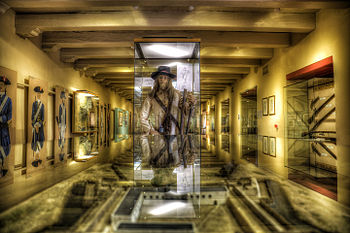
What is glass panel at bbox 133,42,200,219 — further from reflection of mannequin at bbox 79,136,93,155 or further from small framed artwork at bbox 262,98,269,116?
→ small framed artwork at bbox 262,98,269,116

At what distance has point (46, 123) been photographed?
4828mm

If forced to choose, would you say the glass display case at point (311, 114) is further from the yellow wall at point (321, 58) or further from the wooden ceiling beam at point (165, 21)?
the wooden ceiling beam at point (165, 21)

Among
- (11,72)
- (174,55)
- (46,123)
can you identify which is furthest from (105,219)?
(46,123)

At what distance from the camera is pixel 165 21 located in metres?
3.80

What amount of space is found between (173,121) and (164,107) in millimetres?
302

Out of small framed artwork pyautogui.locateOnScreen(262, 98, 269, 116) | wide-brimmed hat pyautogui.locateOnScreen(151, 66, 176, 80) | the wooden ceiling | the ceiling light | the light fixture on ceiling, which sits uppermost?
the wooden ceiling

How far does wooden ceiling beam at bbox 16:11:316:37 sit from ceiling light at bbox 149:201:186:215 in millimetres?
3760

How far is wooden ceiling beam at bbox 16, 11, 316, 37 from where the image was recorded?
380 centimetres

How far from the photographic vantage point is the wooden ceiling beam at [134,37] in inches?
180

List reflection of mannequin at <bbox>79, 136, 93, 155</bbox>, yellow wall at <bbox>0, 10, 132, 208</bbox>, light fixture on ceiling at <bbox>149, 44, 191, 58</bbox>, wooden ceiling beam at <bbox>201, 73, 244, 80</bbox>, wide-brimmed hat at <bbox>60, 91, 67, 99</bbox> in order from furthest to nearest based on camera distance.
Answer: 1. wooden ceiling beam at <bbox>201, 73, 244, 80</bbox>
2. wide-brimmed hat at <bbox>60, 91, 67, 99</bbox>
3. light fixture on ceiling at <bbox>149, 44, 191, 58</bbox>
4. yellow wall at <bbox>0, 10, 132, 208</bbox>
5. reflection of mannequin at <bbox>79, 136, 93, 155</bbox>

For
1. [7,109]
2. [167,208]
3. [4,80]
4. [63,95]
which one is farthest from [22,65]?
[167,208]

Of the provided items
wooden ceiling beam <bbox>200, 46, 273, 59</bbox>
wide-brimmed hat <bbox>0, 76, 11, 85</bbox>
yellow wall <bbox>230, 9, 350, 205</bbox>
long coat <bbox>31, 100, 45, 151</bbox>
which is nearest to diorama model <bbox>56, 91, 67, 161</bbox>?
long coat <bbox>31, 100, 45, 151</bbox>

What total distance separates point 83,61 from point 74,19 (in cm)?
307

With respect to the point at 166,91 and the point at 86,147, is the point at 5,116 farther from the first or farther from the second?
the point at 166,91
